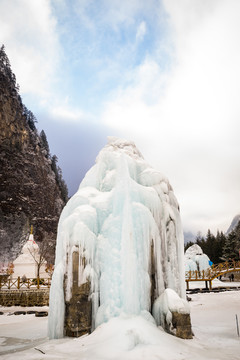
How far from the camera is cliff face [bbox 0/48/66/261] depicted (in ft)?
183

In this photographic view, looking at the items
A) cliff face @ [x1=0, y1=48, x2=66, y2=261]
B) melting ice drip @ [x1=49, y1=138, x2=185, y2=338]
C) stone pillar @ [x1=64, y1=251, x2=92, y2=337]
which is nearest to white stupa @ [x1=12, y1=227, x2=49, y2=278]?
melting ice drip @ [x1=49, y1=138, x2=185, y2=338]

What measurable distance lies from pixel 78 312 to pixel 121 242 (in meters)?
2.20

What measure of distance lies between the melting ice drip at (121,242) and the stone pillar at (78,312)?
5.2 inches

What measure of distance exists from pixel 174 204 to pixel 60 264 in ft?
14.5

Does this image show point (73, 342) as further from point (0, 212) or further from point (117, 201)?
point (0, 212)

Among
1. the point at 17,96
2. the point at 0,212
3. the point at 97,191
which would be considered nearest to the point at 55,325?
the point at 97,191

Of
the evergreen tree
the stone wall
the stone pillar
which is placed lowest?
the stone wall

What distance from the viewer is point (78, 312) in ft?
26.6

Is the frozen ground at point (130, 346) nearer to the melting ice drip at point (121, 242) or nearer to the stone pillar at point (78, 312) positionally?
the stone pillar at point (78, 312)

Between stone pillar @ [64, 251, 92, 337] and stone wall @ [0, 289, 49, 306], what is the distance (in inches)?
543

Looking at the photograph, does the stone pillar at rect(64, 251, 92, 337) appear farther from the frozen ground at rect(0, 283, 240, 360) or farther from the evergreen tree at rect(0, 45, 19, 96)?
the evergreen tree at rect(0, 45, 19, 96)

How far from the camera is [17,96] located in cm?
6619

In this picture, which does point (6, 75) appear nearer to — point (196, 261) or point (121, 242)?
point (196, 261)

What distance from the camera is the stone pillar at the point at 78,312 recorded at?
8.02 metres
